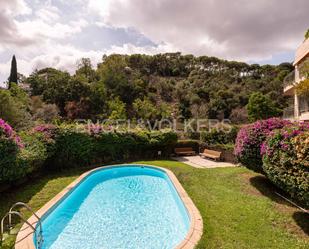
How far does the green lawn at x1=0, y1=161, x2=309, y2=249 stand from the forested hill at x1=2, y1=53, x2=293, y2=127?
1703 centimetres

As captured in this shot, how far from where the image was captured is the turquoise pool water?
596 centimetres

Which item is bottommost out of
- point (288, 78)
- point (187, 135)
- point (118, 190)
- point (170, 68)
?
point (118, 190)

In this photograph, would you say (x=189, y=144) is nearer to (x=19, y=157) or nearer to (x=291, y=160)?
(x=291, y=160)

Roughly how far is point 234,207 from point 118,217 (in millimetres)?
4009

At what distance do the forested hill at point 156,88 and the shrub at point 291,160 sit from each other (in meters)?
20.6

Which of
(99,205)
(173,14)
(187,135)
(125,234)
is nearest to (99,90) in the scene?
(187,135)

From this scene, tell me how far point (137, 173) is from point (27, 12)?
10367mm

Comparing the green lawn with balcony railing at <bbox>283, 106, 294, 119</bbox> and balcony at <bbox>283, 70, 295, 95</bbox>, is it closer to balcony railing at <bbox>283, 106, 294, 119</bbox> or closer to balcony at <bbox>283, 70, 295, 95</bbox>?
balcony railing at <bbox>283, 106, 294, 119</bbox>

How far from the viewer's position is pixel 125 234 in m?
6.35

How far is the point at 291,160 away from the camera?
5879 mm

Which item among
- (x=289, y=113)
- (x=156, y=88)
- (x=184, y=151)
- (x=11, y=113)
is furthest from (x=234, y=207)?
(x=156, y=88)

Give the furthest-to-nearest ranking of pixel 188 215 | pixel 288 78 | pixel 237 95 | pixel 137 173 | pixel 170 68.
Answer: pixel 170 68 → pixel 237 95 → pixel 288 78 → pixel 137 173 → pixel 188 215

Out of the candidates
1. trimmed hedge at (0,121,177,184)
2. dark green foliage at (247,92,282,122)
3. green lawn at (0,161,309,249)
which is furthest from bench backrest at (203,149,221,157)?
dark green foliage at (247,92,282,122)

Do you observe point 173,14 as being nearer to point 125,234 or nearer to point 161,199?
point 161,199
